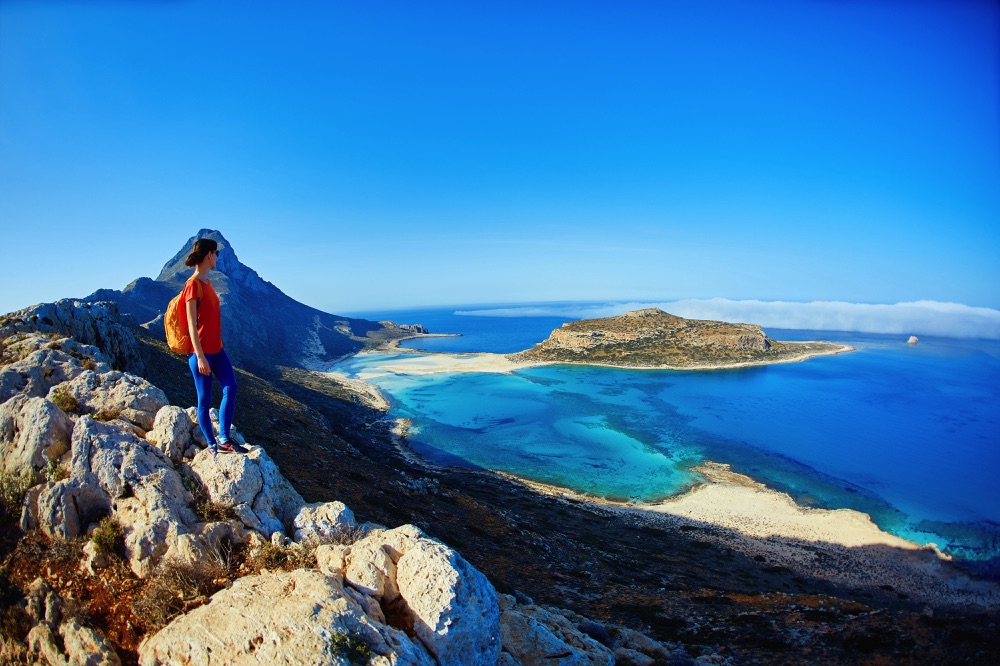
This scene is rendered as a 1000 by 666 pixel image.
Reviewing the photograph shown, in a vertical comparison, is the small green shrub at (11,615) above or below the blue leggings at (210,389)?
below

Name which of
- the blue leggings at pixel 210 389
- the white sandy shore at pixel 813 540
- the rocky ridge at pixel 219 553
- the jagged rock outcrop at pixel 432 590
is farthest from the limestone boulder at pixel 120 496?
the white sandy shore at pixel 813 540

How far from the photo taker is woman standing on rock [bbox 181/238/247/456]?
20.5 ft

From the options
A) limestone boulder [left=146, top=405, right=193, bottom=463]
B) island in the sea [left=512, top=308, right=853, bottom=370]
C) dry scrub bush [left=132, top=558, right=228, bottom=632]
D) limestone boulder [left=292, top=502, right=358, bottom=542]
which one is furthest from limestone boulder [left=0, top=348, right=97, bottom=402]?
island in the sea [left=512, top=308, right=853, bottom=370]

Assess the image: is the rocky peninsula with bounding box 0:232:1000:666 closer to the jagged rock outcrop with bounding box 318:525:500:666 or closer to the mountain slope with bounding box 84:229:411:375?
the jagged rock outcrop with bounding box 318:525:500:666

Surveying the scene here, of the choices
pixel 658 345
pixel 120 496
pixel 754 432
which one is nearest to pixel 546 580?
pixel 120 496

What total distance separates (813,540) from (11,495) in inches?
1495

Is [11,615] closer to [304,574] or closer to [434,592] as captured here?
[304,574]

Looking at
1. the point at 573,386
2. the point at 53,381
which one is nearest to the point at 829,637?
the point at 53,381

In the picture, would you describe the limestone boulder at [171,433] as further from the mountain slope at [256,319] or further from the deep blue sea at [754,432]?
the mountain slope at [256,319]

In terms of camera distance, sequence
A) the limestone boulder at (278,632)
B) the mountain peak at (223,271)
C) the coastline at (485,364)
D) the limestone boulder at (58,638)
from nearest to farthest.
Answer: the limestone boulder at (278,632), the limestone boulder at (58,638), the coastline at (485,364), the mountain peak at (223,271)

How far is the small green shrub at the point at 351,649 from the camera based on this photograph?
Result: 4887 millimetres

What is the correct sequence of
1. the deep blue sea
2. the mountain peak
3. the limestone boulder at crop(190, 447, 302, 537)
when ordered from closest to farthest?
the limestone boulder at crop(190, 447, 302, 537), the deep blue sea, the mountain peak

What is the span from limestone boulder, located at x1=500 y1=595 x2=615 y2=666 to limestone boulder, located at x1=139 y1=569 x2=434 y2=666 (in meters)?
2.90

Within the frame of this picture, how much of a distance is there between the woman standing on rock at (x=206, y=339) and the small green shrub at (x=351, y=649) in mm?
3464
